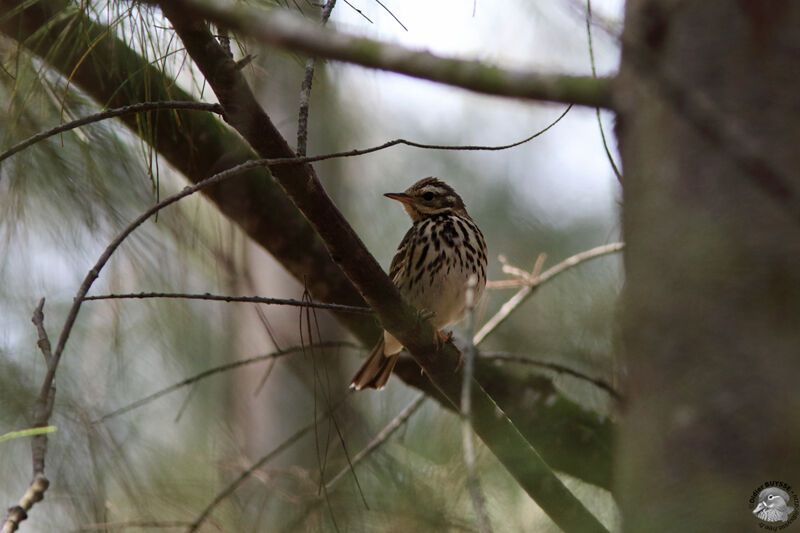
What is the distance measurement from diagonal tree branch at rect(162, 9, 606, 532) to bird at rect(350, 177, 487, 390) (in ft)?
4.03

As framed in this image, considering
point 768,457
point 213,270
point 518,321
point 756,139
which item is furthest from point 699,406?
point 213,270

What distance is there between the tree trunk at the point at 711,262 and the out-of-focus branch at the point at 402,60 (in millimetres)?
99

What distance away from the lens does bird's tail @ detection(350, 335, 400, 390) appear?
4172 millimetres

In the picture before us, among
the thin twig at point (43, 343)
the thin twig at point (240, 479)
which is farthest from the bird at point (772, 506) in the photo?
the thin twig at point (240, 479)

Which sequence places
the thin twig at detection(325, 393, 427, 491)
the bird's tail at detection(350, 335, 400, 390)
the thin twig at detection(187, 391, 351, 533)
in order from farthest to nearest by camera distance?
the bird's tail at detection(350, 335, 400, 390)
the thin twig at detection(325, 393, 427, 491)
the thin twig at detection(187, 391, 351, 533)

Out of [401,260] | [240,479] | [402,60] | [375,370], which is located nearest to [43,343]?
[402,60]

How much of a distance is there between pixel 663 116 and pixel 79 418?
347 cm

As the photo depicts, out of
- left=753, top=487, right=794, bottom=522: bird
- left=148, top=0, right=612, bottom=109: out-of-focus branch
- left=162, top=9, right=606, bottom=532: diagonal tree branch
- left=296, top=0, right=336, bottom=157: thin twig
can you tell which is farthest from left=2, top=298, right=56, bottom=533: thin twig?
left=753, top=487, right=794, bottom=522: bird

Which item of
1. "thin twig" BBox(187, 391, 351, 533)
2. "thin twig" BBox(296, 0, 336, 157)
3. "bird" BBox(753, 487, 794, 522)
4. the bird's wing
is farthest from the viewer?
the bird's wing

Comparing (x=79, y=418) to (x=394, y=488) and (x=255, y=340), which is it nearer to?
(x=394, y=488)

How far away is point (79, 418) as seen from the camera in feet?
13.8

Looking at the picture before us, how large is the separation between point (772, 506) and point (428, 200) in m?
3.53

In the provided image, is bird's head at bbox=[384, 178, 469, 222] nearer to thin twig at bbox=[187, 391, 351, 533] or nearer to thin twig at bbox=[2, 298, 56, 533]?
thin twig at bbox=[187, 391, 351, 533]

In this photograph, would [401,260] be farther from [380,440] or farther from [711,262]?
[711,262]
